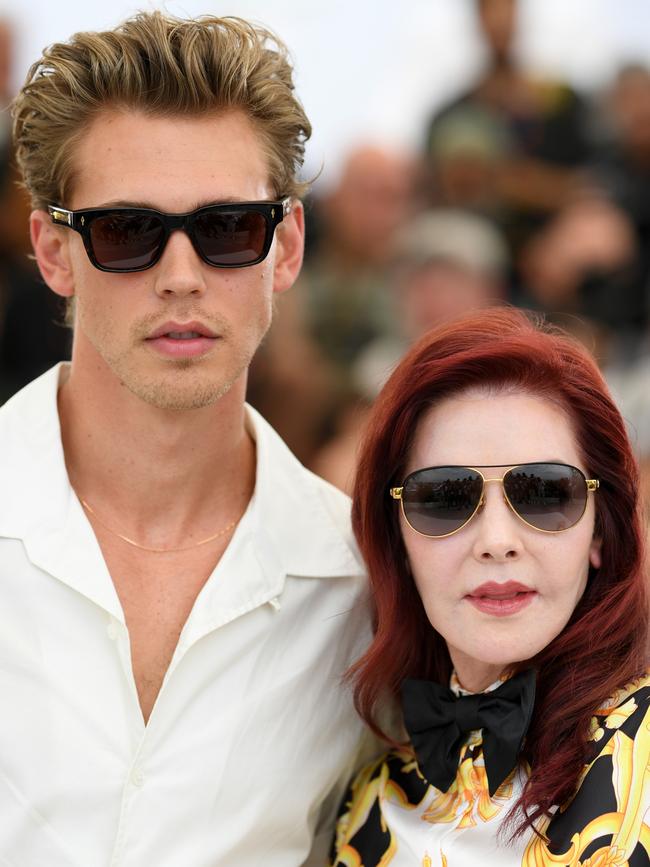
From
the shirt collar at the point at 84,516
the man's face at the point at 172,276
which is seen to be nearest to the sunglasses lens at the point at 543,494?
the shirt collar at the point at 84,516

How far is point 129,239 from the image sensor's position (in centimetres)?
295

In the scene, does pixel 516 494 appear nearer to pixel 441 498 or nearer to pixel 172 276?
pixel 441 498

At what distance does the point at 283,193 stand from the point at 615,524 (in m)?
1.20

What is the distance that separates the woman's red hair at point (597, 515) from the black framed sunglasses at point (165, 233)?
480mm

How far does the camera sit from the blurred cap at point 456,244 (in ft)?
19.4

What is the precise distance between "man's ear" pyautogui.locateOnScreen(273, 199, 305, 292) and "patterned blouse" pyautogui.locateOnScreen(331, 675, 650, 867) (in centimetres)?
116

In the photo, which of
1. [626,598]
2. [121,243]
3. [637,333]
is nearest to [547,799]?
[626,598]

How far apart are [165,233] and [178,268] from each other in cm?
9

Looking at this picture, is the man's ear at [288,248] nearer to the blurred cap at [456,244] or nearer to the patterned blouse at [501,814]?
the patterned blouse at [501,814]

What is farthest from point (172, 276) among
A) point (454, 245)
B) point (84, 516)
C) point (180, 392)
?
point (454, 245)

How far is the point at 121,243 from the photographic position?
2955 millimetres

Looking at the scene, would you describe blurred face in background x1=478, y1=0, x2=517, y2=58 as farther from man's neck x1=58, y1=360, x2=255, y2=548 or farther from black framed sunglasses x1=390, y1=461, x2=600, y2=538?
black framed sunglasses x1=390, y1=461, x2=600, y2=538

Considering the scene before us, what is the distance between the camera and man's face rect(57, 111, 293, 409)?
2963 millimetres

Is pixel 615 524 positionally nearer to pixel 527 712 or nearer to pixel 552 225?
pixel 527 712
